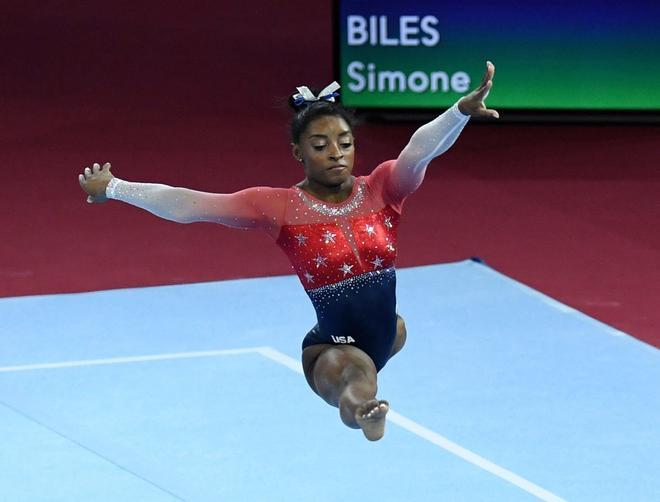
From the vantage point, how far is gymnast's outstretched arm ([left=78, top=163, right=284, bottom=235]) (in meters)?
4.69

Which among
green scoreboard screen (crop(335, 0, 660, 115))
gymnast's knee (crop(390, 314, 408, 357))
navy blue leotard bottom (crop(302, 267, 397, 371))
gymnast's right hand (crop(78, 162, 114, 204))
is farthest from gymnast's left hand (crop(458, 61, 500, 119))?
green scoreboard screen (crop(335, 0, 660, 115))

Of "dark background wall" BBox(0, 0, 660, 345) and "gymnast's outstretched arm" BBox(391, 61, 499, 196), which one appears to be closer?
"gymnast's outstretched arm" BBox(391, 61, 499, 196)

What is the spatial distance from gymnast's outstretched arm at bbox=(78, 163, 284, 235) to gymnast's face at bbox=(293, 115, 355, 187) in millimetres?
199

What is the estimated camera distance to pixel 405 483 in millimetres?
6035

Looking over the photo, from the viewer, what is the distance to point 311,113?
4.67 m

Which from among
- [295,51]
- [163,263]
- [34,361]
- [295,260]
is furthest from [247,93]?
[295,260]

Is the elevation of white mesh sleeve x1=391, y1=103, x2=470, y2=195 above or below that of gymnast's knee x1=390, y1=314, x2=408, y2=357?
above

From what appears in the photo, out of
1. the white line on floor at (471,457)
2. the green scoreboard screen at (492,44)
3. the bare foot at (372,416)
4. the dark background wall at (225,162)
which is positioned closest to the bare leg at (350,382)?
the bare foot at (372,416)

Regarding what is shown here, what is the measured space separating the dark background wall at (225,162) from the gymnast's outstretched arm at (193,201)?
2.81 meters

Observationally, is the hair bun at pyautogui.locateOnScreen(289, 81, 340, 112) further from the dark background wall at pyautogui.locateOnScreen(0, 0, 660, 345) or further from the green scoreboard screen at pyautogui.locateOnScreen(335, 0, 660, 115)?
the green scoreboard screen at pyautogui.locateOnScreen(335, 0, 660, 115)

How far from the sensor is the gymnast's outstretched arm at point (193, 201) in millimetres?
4691

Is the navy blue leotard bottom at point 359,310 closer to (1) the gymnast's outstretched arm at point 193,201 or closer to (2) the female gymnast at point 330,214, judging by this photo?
(2) the female gymnast at point 330,214

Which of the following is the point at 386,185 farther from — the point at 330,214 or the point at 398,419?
the point at 398,419

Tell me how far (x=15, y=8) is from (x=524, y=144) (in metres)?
5.17
